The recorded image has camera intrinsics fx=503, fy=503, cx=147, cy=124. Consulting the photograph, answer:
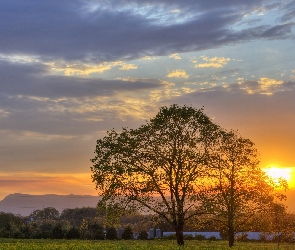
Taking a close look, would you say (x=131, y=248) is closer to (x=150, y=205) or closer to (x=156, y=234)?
(x=150, y=205)

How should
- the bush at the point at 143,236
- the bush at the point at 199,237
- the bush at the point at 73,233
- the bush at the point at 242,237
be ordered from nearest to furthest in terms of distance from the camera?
the bush at the point at 73,233
the bush at the point at 143,236
the bush at the point at 199,237
the bush at the point at 242,237

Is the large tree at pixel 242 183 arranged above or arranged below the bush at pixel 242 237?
above

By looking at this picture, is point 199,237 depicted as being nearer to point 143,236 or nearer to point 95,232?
point 143,236

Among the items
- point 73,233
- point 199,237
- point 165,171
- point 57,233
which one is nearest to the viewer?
point 165,171

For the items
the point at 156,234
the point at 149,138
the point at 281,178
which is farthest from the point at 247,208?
the point at 156,234

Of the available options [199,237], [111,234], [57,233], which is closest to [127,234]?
[111,234]

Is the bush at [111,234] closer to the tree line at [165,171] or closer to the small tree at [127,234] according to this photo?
the small tree at [127,234]

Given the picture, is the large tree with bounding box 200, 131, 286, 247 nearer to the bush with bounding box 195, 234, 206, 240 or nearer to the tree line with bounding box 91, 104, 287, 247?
the tree line with bounding box 91, 104, 287, 247

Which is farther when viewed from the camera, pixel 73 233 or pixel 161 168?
pixel 73 233

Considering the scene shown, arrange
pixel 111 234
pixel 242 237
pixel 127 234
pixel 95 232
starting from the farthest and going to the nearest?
pixel 242 237 < pixel 127 234 < pixel 95 232 < pixel 111 234

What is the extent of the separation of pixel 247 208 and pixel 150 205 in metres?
15.7

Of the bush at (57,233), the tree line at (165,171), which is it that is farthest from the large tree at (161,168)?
the bush at (57,233)

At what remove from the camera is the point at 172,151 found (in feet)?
182

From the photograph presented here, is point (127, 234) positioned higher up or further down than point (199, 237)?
higher up
